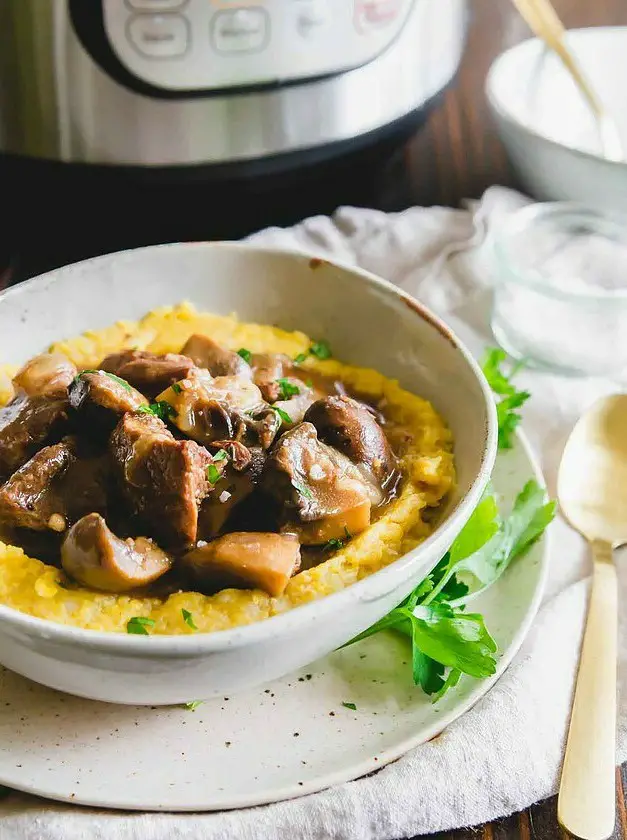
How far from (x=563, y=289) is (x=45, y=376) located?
1.54 m

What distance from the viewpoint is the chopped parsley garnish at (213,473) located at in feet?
6.91

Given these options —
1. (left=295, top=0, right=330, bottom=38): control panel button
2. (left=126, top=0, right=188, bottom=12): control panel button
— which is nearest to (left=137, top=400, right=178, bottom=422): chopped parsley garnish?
(left=126, top=0, right=188, bottom=12): control panel button

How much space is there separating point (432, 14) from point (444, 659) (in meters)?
2.12

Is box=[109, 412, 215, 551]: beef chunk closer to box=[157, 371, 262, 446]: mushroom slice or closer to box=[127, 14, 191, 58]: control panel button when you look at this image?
box=[157, 371, 262, 446]: mushroom slice

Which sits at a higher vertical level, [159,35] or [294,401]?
[159,35]

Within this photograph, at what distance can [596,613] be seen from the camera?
229 cm

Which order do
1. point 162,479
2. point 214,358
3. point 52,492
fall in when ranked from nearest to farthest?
point 162,479
point 52,492
point 214,358

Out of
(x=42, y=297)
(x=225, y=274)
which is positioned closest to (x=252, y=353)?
(x=225, y=274)

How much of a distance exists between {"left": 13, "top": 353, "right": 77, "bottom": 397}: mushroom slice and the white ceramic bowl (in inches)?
7.0

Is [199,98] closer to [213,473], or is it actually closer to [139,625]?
[213,473]

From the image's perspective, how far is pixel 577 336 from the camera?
3.32 meters

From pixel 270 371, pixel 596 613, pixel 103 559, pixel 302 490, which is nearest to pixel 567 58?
pixel 270 371

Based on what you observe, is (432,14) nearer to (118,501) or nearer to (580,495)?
(580,495)

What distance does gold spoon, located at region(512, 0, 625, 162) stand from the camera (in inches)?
151
